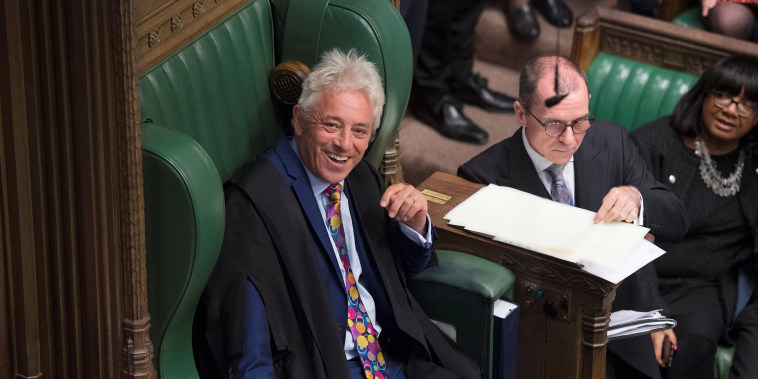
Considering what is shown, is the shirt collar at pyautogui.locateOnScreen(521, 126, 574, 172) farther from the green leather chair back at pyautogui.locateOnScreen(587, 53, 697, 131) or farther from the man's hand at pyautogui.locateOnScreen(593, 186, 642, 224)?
the green leather chair back at pyautogui.locateOnScreen(587, 53, 697, 131)

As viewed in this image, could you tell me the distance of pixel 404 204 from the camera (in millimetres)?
2770

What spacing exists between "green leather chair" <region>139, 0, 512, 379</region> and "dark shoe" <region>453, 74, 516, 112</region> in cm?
211

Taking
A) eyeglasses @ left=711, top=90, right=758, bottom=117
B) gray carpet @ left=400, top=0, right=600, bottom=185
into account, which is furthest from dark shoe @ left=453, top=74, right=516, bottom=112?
eyeglasses @ left=711, top=90, right=758, bottom=117

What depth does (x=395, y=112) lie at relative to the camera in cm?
308

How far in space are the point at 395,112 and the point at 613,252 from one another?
697mm

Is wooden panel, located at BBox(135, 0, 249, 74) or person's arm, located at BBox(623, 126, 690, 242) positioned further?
person's arm, located at BBox(623, 126, 690, 242)

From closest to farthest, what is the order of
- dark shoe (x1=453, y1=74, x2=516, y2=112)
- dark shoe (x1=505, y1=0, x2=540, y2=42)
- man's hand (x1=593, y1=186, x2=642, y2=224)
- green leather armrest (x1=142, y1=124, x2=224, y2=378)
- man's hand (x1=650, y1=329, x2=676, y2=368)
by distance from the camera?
1. green leather armrest (x1=142, y1=124, x2=224, y2=378)
2. man's hand (x1=593, y1=186, x2=642, y2=224)
3. man's hand (x1=650, y1=329, x2=676, y2=368)
4. dark shoe (x1=453, y1=74, x2=516, y2=112)
5. dark shoe (x1=505, y1=0, x2=540, y2=42)

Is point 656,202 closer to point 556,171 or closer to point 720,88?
point 556,171

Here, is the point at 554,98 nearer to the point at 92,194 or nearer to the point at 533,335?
the point at 533,335

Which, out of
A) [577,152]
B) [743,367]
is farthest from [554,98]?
[743,367]

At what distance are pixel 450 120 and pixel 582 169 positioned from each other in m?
1.76

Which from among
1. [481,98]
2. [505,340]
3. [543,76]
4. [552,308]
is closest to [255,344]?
[505,340]

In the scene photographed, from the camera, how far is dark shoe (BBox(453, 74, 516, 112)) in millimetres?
5195

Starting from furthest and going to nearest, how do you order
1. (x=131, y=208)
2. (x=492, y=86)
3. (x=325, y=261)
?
(x=492, y=86) → (x=325, y=261) → (x=131, y=208)
